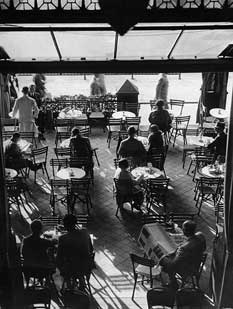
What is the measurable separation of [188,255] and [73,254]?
1586mm

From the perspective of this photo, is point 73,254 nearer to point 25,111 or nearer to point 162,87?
point 25,111

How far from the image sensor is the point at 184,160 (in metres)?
11.5

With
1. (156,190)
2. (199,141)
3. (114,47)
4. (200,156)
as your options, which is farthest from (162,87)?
(114,47)

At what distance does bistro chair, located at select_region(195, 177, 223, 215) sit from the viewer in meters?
9.11

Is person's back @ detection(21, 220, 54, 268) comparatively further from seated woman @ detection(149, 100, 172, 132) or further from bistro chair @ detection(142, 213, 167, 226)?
seated woman @ detection(149, 100, 172, 132)

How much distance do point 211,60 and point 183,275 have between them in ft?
9.79

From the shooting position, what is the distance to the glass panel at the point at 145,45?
5.46 metres

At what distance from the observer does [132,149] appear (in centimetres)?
1013

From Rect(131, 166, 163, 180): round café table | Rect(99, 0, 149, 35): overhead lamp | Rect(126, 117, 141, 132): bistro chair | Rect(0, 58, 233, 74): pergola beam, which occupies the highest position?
Rect(99, 0, 149, 35): overhead lamp

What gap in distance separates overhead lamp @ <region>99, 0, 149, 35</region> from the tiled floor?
4618mm

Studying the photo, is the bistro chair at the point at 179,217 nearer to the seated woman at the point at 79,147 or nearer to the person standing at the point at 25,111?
the seated woman at the point at 79,147

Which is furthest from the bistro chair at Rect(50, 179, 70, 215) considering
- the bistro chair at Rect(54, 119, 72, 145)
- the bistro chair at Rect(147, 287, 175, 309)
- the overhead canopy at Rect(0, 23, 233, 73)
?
the overhead canopy at Rect(0, 23, 233, 73)

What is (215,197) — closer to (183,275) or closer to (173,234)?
(173,234)

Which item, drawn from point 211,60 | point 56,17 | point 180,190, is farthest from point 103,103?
point 56,17
